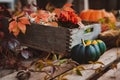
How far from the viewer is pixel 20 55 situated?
1490 mm

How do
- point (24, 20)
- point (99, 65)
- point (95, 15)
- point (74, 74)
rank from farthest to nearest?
point (95, 15) < point (24, 20) < point (99, 65) < point (74, 74)

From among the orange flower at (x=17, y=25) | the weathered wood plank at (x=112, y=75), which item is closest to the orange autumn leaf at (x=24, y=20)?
the orange flower at (x=17, y=25)

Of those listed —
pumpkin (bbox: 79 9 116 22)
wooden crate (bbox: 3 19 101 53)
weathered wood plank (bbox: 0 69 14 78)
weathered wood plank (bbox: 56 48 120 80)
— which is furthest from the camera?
pumpkin (bbox: 79 9 116 22)

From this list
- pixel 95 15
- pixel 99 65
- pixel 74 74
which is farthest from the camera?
pixel 95 15

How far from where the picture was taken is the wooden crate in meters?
1.36

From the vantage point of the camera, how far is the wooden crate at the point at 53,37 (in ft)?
4.47

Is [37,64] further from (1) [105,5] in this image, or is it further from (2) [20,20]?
(1) [105,5]

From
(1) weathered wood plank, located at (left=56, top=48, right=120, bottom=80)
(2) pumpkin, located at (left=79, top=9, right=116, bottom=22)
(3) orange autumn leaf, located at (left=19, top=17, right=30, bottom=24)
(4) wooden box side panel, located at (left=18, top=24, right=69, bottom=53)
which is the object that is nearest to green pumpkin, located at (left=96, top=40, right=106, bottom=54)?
(1) weathered wood plank, located at (left=56, top=48, right=120, bottom=80)

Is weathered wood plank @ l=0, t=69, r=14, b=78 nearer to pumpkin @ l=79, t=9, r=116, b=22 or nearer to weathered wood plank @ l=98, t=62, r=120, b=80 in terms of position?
weathered wood plank @ l=98, t=62, r=120, b=80

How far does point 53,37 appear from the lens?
1400mm

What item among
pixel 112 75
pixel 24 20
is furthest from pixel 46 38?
pixel 112 75

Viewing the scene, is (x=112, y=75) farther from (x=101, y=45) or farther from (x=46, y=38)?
(x=46, y=38)

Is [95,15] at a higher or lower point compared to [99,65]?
higher

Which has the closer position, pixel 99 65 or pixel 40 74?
→ pixel 40 74
